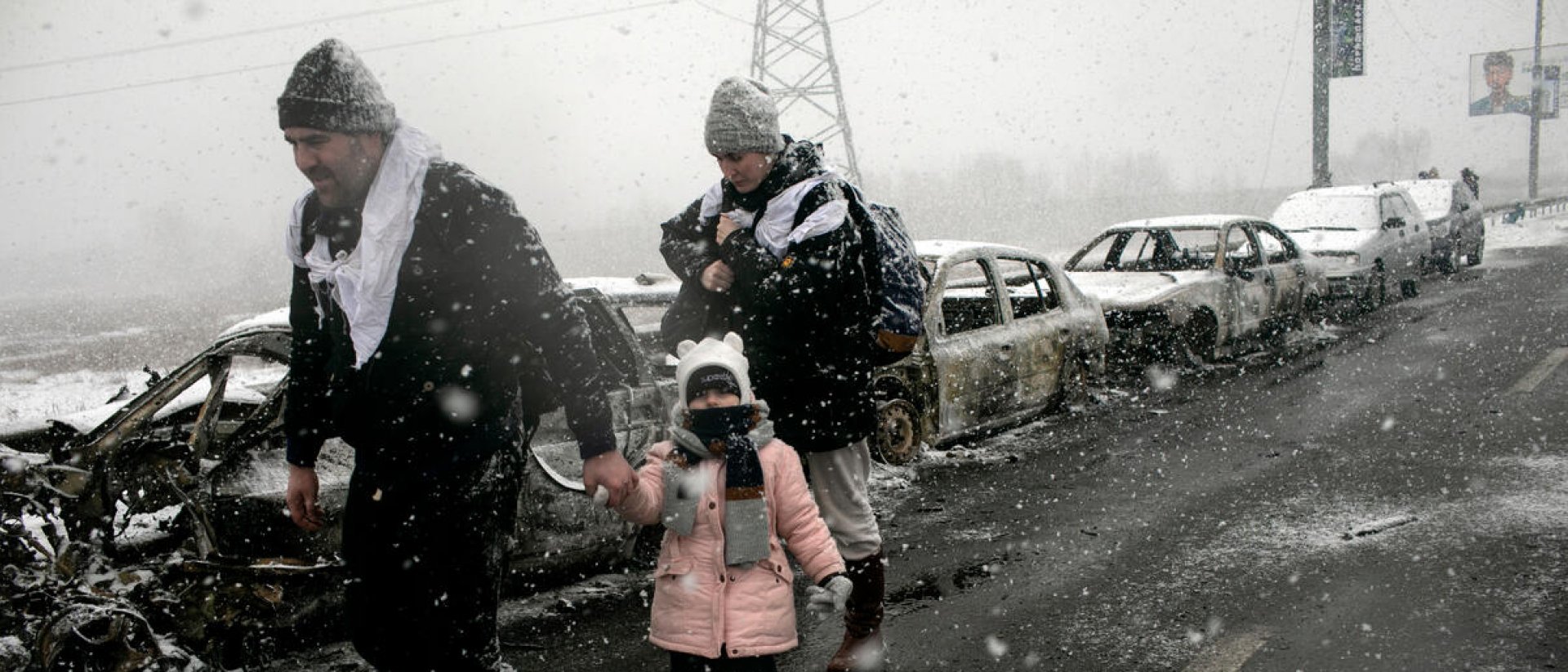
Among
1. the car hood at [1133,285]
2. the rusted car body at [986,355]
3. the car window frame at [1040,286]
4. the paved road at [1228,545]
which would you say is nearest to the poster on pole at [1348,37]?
the car hood at [1133,285]

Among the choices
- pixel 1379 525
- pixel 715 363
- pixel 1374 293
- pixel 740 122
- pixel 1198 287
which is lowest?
pixel 1374 293

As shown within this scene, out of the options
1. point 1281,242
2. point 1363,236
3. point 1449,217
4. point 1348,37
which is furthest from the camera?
point 1348,37

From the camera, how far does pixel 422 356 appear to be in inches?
95.3

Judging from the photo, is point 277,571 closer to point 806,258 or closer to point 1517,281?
point 806,258

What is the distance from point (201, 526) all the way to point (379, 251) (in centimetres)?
191

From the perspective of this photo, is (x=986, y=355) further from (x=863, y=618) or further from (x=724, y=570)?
(x=724, y=570)

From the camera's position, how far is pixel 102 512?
386 centimetres

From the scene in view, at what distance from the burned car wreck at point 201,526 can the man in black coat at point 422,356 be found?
24 cm

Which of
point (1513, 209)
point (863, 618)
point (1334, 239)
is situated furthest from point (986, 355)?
point (1513, 209)

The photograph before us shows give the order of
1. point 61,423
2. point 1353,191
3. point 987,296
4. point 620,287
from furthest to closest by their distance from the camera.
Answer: point 1353,191 → point 987,296 → point 620,287 → point 61,423

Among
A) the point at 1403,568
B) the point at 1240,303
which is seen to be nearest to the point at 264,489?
the point at 1403,568

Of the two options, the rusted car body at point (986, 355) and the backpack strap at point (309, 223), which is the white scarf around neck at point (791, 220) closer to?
the backpack strap at point (309, 223)

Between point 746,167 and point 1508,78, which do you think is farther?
point 1508,78

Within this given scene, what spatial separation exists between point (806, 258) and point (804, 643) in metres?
1.74
